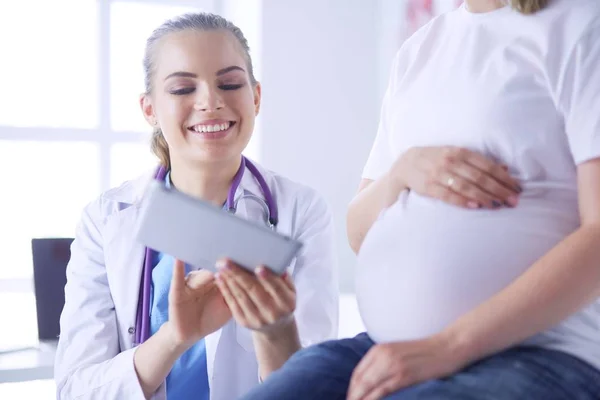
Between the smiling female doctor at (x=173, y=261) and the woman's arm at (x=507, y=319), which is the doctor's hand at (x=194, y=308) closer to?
the smiling female doctor at (x=173, y=261)

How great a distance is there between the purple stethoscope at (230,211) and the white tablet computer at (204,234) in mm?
535

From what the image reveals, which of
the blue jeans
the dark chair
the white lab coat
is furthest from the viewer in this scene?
the dark chair

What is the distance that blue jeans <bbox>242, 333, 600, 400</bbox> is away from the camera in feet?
2.69

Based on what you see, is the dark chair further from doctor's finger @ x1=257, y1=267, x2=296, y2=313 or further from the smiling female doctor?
doctor's finger @ x1=257, y1=267, x2=296, y2=313

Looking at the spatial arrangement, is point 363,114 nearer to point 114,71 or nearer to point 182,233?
point 114,71

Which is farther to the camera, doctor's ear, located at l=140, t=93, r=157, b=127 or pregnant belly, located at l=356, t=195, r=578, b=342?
doctor's ear, located at l=140, t=93, r=157, b=127

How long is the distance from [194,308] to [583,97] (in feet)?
2.40

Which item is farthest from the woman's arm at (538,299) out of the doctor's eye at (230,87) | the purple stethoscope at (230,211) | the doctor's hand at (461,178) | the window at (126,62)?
the window at (126,62)

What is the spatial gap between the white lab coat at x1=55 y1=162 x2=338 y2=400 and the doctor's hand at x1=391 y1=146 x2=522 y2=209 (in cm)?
60

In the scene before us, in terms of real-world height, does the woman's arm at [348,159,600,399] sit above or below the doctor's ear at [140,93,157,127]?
below

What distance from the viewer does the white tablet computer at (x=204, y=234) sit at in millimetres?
971

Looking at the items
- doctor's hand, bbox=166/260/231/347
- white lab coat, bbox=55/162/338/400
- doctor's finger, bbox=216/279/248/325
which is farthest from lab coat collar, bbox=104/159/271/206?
doctor's finger, bbox=216/279/248/325

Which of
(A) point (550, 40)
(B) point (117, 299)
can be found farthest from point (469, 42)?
(B) point (117, 299)

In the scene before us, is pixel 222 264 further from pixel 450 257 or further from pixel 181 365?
pixel 181 365
